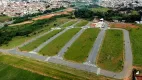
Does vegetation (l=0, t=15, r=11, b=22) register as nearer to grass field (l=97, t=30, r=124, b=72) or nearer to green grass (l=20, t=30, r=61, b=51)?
green grass (l=20, t=30, r=61, b=51)

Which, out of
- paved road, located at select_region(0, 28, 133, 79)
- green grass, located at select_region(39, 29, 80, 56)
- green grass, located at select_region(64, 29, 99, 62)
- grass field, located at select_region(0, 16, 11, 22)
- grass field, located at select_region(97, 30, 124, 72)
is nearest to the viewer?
paved road, located at select_region(0, 28, 133, 79)

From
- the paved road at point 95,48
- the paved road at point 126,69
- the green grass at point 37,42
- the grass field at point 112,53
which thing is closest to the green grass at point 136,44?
the paved road at point 126,69

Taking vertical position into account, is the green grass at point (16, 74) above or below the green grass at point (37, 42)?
above

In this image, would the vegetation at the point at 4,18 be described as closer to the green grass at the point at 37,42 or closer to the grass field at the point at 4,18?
the grass field at the point at 4,18

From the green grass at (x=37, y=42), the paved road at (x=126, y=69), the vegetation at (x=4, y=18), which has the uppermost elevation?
the paved road at (x=126, y=69)

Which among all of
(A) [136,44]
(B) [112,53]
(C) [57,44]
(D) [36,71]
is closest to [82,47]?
(C) [57,44]

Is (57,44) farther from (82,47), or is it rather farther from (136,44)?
(136,44)

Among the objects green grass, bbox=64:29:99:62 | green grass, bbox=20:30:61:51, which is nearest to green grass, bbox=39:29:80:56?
green grass, bbox=64:29:99:62
